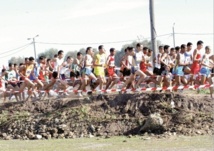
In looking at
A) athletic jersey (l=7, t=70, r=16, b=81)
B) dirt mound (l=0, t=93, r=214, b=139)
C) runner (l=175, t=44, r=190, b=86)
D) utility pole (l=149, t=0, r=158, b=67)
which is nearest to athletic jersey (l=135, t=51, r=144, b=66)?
runner (l=175, t=44, r=190, b=86)

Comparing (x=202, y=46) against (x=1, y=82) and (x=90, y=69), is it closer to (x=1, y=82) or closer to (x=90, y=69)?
(x=90, y=69)

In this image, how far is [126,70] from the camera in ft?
55.8

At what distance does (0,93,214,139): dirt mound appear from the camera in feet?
44.4

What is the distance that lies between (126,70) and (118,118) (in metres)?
3.01

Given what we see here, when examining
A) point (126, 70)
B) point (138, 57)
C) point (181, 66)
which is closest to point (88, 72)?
point (126, 70)

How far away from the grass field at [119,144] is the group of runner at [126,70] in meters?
3.74

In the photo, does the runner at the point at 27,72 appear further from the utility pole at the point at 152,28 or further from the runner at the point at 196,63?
the runner at the point at 196,63

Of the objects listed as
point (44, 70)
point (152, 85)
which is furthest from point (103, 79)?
point (44, 70)

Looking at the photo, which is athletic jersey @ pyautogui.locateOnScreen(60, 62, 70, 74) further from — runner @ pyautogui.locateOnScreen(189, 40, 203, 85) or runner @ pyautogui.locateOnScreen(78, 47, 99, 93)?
runner @ pyautogui.locateOnScreen(189, 40, 203, 85)

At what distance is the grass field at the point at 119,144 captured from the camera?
37.7ft

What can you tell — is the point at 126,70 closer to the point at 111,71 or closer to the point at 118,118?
the point at 111,71

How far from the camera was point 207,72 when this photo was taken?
16.2 metres

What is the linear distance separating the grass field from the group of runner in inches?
147

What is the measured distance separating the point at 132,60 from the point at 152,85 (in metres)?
2.06
